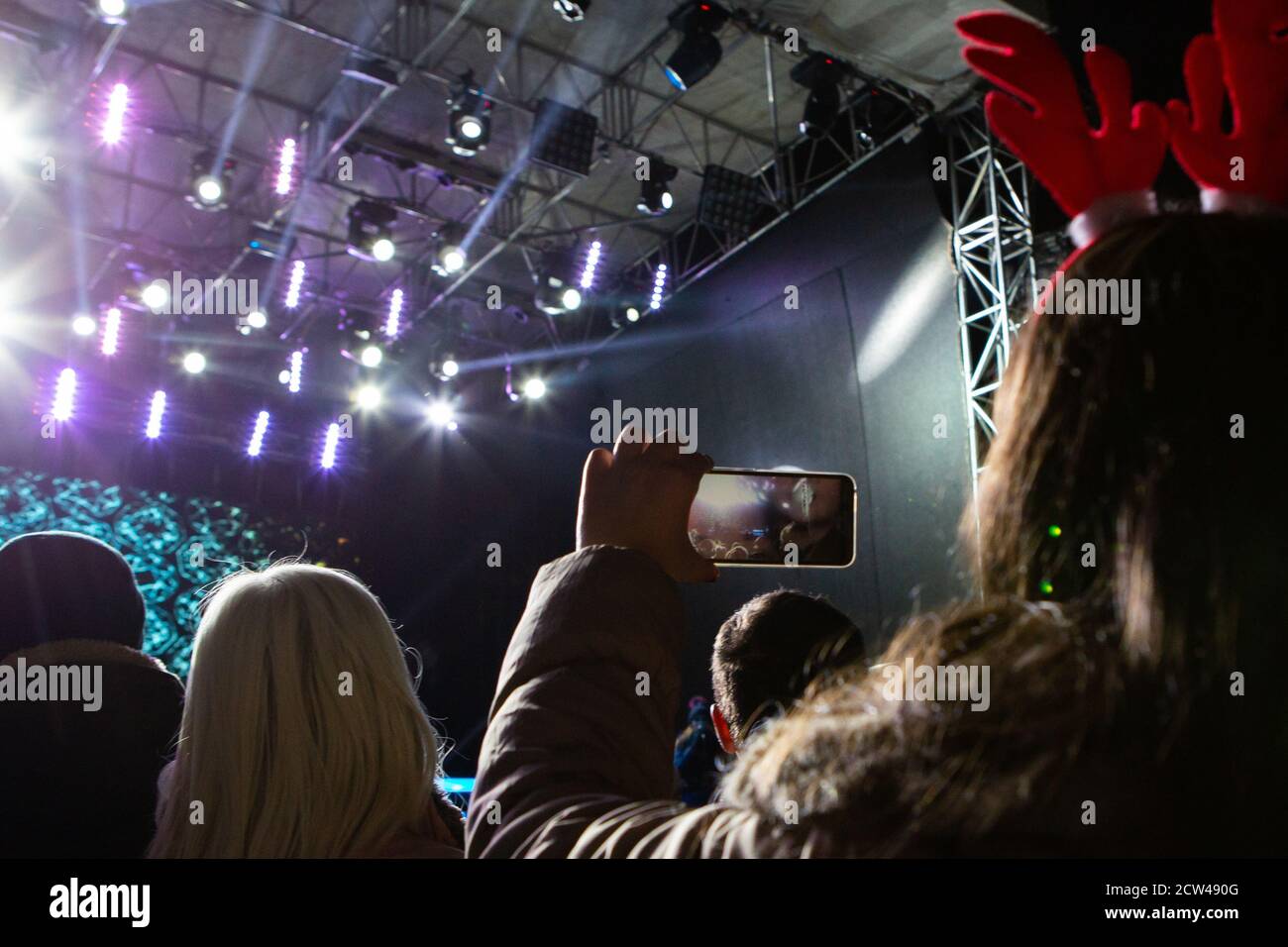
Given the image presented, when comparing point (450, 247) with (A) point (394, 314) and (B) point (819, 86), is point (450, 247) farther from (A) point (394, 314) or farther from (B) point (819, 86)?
(B) point (819, 86)

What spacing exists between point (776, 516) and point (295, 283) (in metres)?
7.65

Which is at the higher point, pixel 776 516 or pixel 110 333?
pixel 110 333

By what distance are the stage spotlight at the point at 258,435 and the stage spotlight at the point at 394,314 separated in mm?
1614

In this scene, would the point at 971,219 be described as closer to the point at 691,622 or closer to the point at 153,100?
the point at 691,622

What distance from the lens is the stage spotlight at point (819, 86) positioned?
6.13m

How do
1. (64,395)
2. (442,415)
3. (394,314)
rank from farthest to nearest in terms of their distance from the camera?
(442,415), (394,314), (64,395)

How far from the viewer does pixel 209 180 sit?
6.72m

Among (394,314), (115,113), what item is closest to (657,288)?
(394,314)

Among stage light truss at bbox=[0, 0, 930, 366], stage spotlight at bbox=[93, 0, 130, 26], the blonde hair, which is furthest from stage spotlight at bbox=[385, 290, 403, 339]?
the blonde hair

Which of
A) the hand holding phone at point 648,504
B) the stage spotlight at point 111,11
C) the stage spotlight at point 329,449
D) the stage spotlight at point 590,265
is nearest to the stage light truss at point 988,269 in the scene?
the stage spotlight at point 590,265

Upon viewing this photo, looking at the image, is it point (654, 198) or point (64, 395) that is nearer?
point (654, 198)

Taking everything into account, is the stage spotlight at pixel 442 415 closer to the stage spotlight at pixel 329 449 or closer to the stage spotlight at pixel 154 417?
the stage spotlight at pixel 329 449

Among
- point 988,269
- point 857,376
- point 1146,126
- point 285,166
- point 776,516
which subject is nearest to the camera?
point 1146,126

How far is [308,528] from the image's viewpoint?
31.6 ft
